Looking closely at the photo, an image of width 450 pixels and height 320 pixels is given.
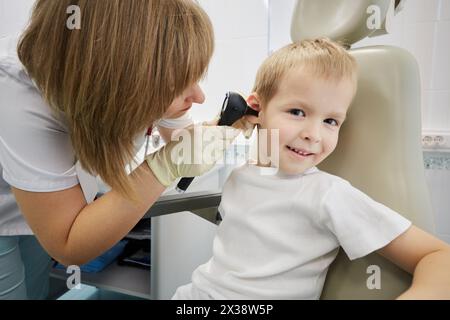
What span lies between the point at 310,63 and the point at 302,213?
0.29 m

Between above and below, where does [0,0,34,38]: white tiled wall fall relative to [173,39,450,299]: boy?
above

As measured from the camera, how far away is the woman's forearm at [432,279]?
453 millimetres

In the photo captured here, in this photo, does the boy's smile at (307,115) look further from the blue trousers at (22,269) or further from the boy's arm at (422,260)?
the blue trousers at (22,269)

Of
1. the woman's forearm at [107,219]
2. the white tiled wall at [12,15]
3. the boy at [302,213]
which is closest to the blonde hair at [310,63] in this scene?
the boy at [302,213]

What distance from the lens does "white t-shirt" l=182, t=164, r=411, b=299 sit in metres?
0.54

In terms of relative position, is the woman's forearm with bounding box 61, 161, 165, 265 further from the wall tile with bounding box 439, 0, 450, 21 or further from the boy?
the wall tile with bounding box 439, 0, 450, 21

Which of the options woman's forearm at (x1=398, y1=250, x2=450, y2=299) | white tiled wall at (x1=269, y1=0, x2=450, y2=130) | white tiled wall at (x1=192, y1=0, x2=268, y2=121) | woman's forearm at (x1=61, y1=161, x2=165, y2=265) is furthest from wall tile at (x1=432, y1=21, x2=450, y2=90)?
woman's forearm at (x1=61, y1=161, x2=165, y2=265)

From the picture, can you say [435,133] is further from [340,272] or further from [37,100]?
[37,100]

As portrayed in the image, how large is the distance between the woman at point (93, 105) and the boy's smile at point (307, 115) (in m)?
0.16

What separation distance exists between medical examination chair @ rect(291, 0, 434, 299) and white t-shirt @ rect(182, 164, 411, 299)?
2.4 inches

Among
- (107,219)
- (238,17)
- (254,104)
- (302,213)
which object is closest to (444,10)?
(238,17)

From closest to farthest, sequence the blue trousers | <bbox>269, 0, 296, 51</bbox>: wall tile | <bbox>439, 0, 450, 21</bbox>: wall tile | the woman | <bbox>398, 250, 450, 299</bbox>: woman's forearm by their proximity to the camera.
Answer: <bbox>398, 250, 450, 299</bbox>: woman's forearm → the woman → the blue trousers → <bbox>439, 0, 450, 21</bbox>: wall tile → <bbox>269, 0, 296, 51</bbox>: wall tile

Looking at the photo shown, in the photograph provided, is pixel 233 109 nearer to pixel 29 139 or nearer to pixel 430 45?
pixel 29 139

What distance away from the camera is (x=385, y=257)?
0.56m
